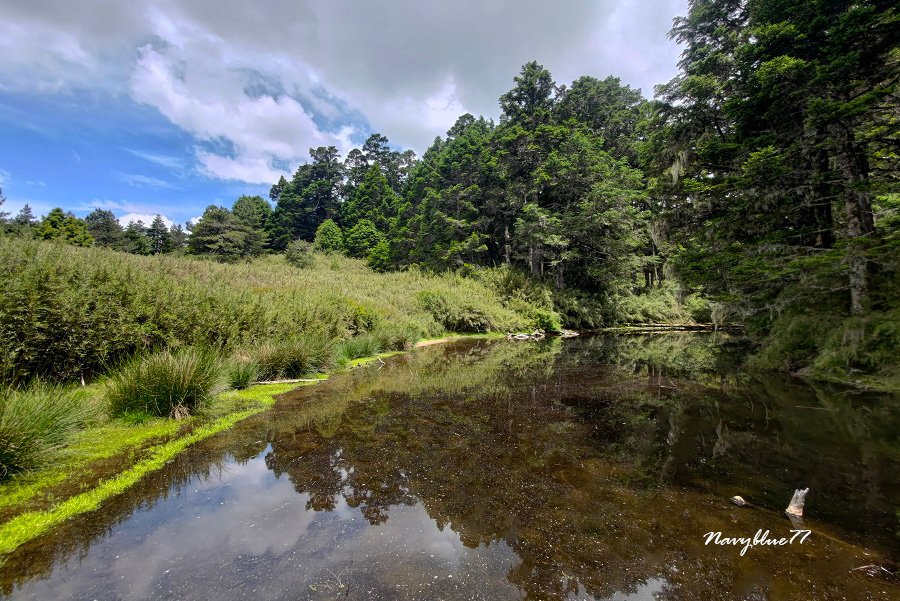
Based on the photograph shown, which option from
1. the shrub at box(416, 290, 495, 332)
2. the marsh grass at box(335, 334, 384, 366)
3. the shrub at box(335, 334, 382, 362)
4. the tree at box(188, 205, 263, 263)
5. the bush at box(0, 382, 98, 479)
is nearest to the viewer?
the bush at box(0, 382, 98, 479)

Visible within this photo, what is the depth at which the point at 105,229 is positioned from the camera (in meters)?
49.5

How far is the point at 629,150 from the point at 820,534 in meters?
41.8

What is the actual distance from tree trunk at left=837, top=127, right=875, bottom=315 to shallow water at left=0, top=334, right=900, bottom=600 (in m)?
2.69

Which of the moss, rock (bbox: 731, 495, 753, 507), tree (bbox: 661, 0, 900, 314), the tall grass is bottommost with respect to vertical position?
rock (bbox: 731, 495, 753, 507)

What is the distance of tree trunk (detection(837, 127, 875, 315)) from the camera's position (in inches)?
344

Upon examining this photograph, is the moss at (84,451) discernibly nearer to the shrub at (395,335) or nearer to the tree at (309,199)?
the shrub at (395,335)

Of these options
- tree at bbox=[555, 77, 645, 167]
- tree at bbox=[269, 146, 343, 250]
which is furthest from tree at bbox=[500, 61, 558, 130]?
tree at bbox=[269, 146, 343, 250]

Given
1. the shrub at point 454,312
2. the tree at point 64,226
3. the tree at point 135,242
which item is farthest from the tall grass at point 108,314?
the tree at point 135,242

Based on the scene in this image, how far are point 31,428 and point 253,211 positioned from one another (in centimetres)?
6556

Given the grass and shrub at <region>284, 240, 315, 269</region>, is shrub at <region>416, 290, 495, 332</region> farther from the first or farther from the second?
shrub at <region>284, 240, 315, 269</region>

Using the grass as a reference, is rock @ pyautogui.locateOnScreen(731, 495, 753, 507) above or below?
below

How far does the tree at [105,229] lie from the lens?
47125mm

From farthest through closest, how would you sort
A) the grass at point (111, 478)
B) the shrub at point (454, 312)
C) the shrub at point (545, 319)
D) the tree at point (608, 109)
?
1. the tree at point (608, 109)
2. the shrub at point (545, 319)
3. the shrub at point (454, 312)
4. the grass at point (111, 478)

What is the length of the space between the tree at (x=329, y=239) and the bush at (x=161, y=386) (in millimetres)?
43729
